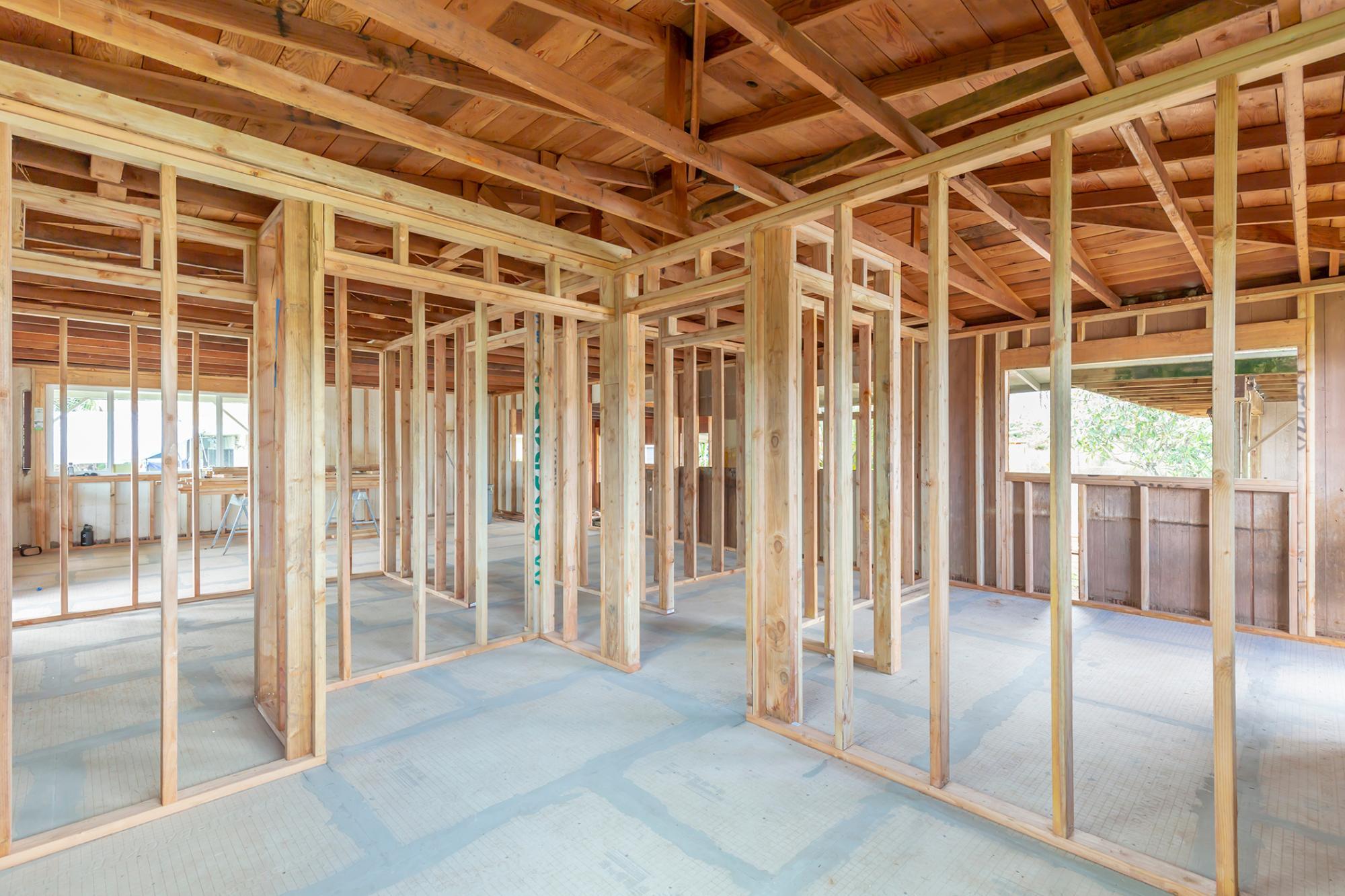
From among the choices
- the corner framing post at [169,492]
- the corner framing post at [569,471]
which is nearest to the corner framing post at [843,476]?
the corner framing post at [569,471]

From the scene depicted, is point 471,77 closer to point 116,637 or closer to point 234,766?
point 234,766

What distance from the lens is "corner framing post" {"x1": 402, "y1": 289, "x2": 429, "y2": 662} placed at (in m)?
4.02

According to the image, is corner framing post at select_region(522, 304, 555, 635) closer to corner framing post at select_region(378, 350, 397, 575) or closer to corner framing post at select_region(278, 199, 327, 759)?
corner framing post at select_region(278, 199, 327, 759)

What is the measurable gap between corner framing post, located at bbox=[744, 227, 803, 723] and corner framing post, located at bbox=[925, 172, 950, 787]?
29.5 inches

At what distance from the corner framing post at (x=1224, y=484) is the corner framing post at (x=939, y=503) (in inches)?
33.1

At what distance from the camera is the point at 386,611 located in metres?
5.29

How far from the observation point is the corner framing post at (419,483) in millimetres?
4020

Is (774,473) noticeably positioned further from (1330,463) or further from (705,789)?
(1330,463)

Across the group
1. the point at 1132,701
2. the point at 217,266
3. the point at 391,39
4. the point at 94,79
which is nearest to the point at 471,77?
the point at 391,39

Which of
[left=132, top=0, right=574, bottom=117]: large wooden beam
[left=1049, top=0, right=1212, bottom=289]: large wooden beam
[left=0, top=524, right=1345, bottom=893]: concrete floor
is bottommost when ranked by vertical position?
[left=0, top=524, right=1345, bottom=893]: concrete floor

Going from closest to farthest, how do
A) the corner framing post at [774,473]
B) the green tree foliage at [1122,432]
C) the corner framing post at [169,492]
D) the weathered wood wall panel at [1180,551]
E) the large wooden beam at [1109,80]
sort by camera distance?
the large wooden beam at [1109,80] → the corner framing post at [169,492] → the corner framing post at [774,473] → the weathered wood wall panel at [1180,551] → the green tree foliage at [1122,432]

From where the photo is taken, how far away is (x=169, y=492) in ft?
7.97

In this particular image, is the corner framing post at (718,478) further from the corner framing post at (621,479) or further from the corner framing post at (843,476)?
the corner framing post at (843,476)

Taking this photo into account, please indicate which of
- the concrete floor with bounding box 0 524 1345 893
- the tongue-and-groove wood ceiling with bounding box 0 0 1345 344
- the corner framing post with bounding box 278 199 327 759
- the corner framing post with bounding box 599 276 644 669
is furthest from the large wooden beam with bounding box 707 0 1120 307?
the concrete floor with bounding box 0 524 1345 893
